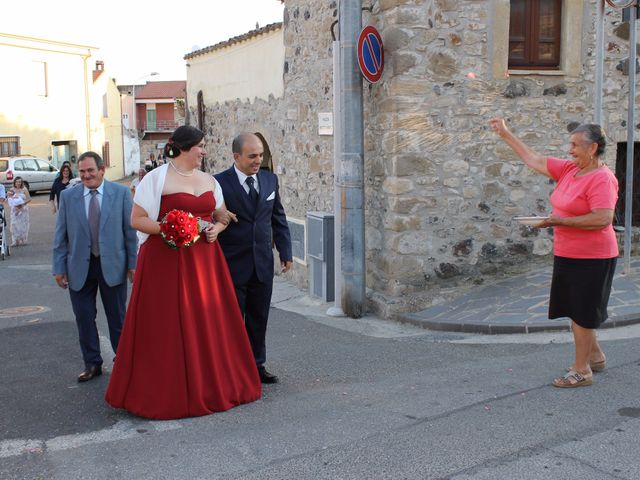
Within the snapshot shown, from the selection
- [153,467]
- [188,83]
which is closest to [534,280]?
[153,467]

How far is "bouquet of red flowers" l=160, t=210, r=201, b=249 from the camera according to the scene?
4.74 metres

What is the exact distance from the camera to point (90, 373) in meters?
5.91

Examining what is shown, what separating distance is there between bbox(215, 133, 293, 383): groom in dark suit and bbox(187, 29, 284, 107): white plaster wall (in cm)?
677

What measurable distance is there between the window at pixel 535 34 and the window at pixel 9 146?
32.4 metres

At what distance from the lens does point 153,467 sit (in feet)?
13.4

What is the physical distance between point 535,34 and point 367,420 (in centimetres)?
567

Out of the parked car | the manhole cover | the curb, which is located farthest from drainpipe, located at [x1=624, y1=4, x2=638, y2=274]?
the parked car

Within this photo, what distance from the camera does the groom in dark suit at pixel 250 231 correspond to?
5.41 metres

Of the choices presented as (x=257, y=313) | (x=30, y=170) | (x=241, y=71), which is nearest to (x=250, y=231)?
(x=257, y=313)

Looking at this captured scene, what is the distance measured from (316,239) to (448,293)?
1.79 meters

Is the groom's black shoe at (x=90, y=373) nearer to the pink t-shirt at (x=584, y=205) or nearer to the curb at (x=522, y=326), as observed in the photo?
the curb at (x=522, y=326)

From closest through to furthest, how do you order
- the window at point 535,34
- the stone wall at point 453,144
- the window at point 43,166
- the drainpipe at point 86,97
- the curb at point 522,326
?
the curb at point 522,326 < the stone wall at point 453,144 < the window at point 535,34 < the window at point 43,166 < the drainpipe at point 86,97

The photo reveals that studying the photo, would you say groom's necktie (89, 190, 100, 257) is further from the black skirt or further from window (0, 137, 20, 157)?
window (0, 137, 20, 157)

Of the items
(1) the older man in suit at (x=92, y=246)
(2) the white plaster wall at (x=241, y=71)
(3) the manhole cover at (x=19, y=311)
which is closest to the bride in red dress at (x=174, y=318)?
(1) the older man in suit at (x=92, y=246)
